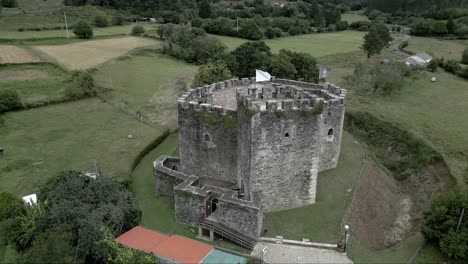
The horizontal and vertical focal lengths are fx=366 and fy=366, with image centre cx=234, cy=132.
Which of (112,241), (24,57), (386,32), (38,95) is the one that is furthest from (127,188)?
(386,32)

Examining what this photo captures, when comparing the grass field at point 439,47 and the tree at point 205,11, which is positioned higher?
the tree at point 205,11

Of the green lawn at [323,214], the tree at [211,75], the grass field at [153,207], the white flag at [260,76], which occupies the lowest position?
the grass field at [153,207]

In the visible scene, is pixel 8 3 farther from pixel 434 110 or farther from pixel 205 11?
pixel 434 110

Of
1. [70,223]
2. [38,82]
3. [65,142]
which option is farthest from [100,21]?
[70,223]

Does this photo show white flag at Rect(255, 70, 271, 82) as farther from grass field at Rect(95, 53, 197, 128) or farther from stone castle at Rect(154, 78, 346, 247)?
grass field at Rect(95, 53, 197, 128)

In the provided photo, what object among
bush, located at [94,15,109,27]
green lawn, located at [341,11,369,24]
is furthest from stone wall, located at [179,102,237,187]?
green lawn, located at [341,11,369,24]

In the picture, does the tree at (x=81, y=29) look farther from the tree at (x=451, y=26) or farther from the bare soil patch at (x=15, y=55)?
the tree at (x=451, y=26)

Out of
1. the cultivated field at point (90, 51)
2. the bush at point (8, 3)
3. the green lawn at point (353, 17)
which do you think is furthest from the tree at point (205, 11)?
the bush at point (8, 3)
